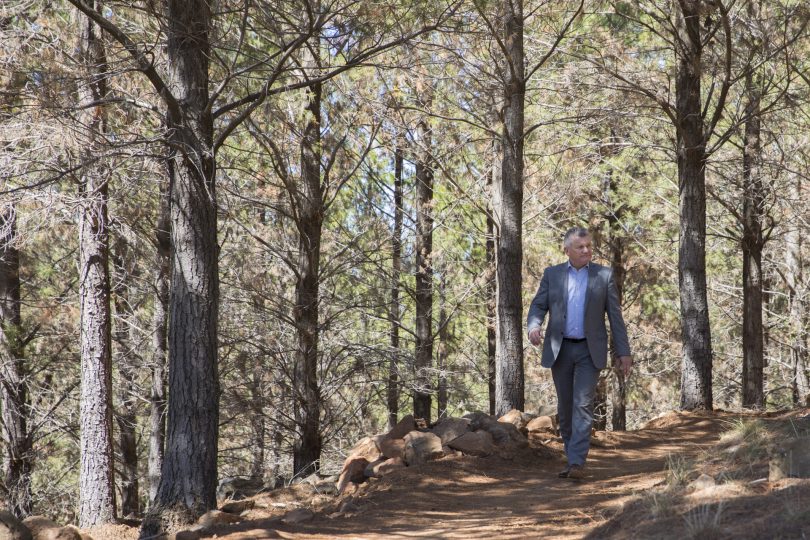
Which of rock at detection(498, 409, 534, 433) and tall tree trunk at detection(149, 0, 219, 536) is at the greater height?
tall tree trunk at detection(149, 0, 219, 536)

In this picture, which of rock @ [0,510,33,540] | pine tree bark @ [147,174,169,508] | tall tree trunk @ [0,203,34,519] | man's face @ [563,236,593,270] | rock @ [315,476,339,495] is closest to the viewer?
rock @ [0,510,33,540]

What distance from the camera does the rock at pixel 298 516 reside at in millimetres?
5715

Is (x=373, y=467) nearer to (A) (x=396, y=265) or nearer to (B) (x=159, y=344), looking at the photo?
(B) (x=159, y=344)

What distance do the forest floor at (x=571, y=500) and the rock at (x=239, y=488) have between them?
292cm

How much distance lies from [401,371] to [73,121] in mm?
6283

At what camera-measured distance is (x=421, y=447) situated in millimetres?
7234

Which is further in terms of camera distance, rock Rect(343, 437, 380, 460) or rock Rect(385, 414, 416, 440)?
rock Rect(385, 414, 416, 440)

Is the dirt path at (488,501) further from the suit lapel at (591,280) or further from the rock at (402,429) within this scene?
the suit lapel at (591,280)

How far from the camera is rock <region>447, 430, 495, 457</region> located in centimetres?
735

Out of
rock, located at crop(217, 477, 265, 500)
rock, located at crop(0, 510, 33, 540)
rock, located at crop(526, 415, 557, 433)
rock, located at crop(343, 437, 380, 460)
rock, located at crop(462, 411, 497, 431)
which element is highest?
rock, located at crop(462, 411, 497, 431)

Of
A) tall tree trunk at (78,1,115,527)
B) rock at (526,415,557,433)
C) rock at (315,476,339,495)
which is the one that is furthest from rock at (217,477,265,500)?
rock at (526,415,557,433)

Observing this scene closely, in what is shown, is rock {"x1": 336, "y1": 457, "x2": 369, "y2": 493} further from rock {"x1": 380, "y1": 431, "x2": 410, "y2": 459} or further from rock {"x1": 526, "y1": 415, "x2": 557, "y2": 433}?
rock {"x1": 526, "y1": 415, "x2": 557, "y2": 433}

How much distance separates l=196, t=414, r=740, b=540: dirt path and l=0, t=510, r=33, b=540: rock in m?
1.51

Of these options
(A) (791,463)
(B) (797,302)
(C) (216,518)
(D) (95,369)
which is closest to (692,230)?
(A) (791,463)
